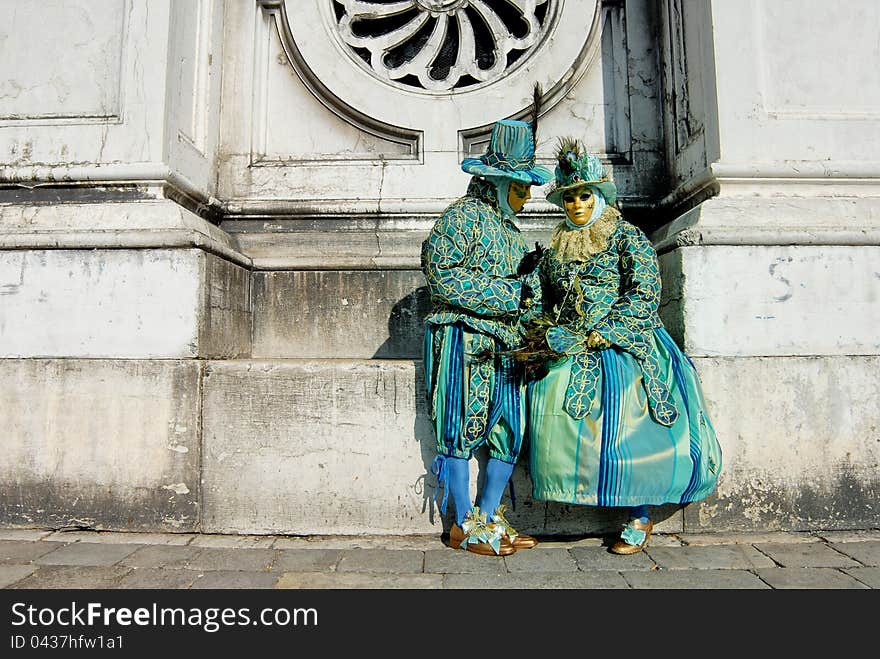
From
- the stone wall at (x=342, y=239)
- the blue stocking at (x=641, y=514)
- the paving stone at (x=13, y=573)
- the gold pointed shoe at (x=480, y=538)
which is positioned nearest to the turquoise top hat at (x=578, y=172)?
the stone wall at (x=342, y=239)

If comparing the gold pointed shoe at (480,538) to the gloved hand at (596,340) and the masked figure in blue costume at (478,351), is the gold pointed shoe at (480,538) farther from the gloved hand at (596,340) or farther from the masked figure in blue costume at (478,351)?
the gloved hand at (596,340)

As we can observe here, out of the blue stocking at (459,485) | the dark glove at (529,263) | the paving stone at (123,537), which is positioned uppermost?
the dark glove at (529,263)

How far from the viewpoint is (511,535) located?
328cm

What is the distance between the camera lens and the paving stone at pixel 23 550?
304 centimetres

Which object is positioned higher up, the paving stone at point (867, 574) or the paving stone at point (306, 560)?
the paving stone at point (306, 560)

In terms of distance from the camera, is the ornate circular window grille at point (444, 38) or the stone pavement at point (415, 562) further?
the ornate circular window grille at point (444, 38)

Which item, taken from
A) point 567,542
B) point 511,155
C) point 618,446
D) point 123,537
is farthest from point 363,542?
point 511,155

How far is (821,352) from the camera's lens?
3.64 m

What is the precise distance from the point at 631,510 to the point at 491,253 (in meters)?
1.52

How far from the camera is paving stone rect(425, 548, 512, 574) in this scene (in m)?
2.92

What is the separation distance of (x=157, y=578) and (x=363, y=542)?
101 centimetres

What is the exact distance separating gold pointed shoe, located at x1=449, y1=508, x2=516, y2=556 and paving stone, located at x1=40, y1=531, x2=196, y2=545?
145cm

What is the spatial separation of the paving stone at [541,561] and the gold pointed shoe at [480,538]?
0.20 feet

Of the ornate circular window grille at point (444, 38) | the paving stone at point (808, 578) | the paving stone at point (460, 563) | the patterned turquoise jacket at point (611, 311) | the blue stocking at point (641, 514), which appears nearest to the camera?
the paving stone at point (808, 578)
